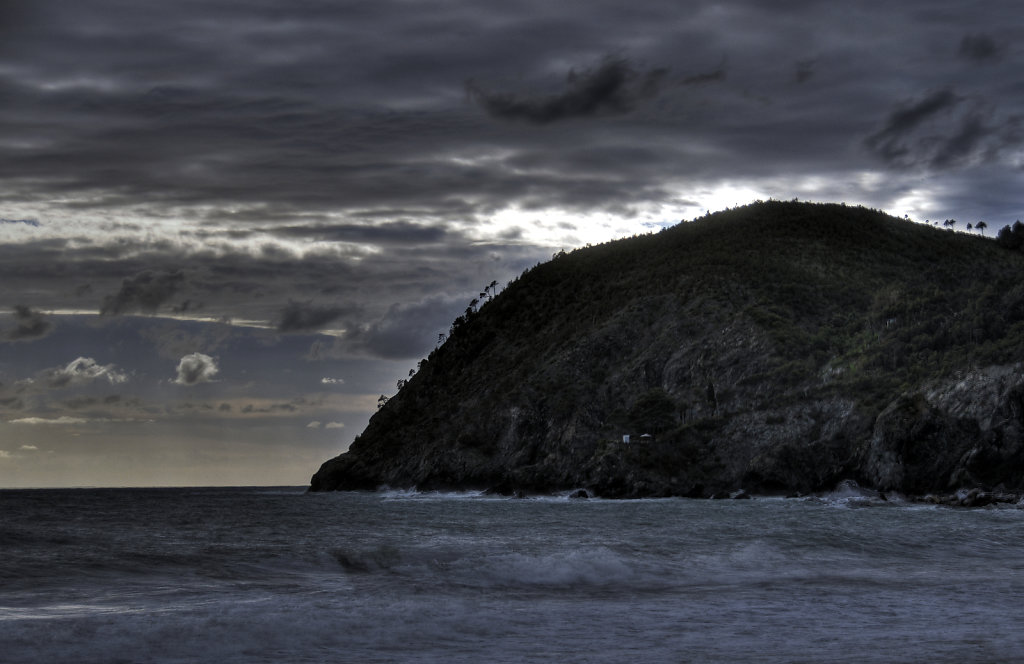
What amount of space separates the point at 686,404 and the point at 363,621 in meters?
95.2

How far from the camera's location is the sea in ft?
53.9

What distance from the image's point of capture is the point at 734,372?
112m

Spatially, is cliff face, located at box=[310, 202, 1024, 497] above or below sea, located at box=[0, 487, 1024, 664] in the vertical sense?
above

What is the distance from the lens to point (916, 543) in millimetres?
35781

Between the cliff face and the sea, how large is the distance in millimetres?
44418

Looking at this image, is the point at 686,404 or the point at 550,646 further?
the point at 686,404

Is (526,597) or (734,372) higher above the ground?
(734,372)

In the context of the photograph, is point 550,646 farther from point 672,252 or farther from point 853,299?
point 672,252

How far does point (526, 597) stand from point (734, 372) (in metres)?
92.9

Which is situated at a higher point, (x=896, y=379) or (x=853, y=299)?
(x=853, y=299)

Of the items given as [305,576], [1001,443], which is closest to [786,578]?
[305,576]

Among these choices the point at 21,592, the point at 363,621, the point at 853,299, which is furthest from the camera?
the point at 853,299

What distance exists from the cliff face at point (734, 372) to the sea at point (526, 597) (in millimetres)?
44418

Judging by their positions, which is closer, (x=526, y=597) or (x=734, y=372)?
(x=526, y=597)
